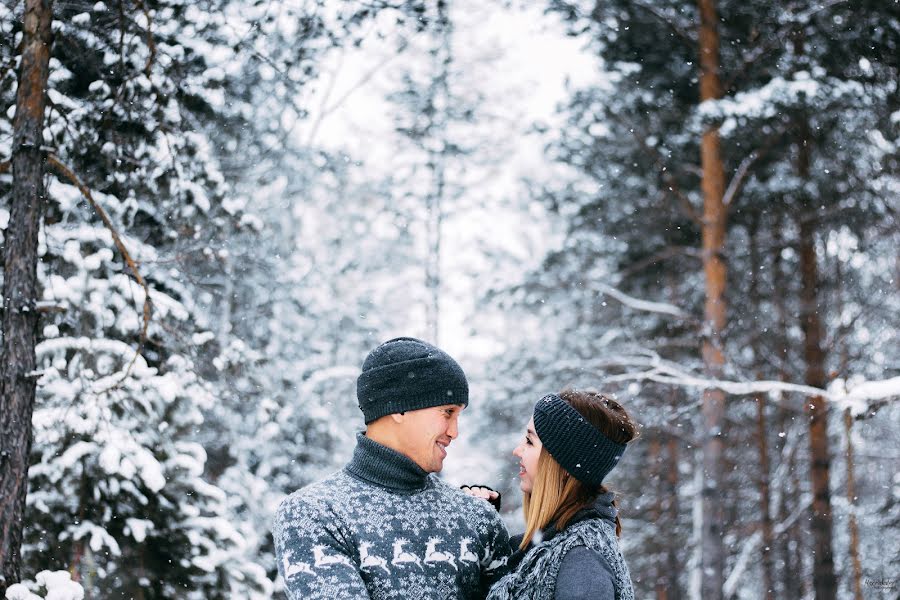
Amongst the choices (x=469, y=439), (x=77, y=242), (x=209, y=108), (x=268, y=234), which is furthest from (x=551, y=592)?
(x=469, y=439)

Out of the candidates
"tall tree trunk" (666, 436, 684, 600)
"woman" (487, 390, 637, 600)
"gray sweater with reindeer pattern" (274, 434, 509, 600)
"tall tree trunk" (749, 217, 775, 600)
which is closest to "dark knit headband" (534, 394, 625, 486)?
"woman" (487, 390, 637, 600)

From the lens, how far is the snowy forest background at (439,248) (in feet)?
18.3

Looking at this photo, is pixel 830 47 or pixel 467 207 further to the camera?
pixel 467 207

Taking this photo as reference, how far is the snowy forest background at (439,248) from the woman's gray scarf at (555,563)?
2654 millimetres

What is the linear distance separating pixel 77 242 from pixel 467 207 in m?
12.2

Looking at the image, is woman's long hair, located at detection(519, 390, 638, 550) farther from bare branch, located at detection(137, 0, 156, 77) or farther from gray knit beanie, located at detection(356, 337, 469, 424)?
bare branch, located at detection(137, 0, 156, 77)

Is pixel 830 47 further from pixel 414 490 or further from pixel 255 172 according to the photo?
pixel 414 490

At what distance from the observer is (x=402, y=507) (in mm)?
2773

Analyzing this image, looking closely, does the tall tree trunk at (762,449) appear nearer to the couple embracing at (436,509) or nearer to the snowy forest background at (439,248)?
the snowy forest background at (439,248)

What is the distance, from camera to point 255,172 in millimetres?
11523

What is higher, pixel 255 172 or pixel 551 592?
pixel 255 172

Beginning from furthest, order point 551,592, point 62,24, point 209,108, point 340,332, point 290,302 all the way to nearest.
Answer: point 340,332 < point 290,302 < point 209,108 < point 62,24 < point 551,592

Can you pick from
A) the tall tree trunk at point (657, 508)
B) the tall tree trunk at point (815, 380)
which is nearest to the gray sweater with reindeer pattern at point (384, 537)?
the tall tree trunk at point (657, 508)

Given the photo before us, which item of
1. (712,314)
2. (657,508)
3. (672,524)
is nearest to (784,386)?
(712,314)
